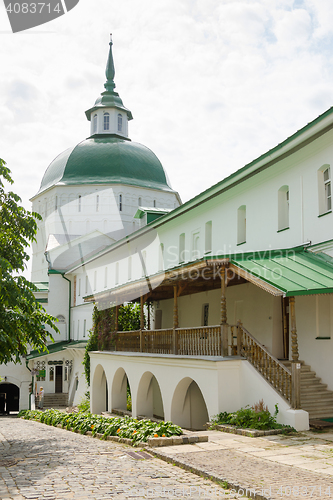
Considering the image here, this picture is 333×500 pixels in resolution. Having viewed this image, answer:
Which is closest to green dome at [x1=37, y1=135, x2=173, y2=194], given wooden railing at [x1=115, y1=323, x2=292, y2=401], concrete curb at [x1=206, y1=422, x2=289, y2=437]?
wooden railing at [x1=115, y1=323, x2=292, y2=401]

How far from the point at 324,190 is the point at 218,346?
4.79m

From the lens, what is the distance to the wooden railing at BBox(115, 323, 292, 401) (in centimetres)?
1113

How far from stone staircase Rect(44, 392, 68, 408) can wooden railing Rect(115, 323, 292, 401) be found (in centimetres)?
1941

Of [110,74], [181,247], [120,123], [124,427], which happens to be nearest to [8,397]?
[120,123]

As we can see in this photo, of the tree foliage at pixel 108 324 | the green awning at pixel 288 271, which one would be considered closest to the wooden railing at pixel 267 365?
the green awning at pixel 288 271

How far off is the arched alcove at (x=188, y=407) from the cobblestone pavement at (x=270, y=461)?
427cm

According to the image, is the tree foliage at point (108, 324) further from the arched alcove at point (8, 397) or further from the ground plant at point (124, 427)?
the arched alcove at point (8, 397)

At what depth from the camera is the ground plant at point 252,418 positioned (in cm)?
1045

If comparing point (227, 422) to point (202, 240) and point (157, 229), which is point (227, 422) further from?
point (157, 229)

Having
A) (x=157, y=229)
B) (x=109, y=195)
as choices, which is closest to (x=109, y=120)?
(x=109, y=195)

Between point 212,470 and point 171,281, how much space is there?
8.51 metres

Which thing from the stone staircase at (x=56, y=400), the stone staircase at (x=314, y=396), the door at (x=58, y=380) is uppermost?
the stone staircase at (x=314, y=396)

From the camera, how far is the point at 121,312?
2519cm

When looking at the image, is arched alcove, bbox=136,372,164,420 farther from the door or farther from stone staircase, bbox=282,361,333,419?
the door
